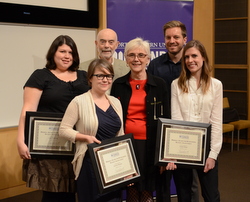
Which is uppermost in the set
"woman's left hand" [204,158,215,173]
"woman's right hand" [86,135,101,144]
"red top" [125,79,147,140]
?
"red top" [125,79,147,140]

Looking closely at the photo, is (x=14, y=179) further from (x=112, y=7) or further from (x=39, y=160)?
(x=112, y=7)

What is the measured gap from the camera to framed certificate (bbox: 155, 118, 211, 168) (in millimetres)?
2879

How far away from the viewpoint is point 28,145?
2.95 meters

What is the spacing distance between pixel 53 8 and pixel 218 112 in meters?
2.44

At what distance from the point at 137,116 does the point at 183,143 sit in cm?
38

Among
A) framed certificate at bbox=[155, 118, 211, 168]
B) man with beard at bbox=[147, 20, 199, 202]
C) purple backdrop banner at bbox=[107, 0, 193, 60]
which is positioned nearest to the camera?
framed certificate at bbox=[155, 118, 211, 168]

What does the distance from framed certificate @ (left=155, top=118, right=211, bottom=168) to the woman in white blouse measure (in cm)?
10

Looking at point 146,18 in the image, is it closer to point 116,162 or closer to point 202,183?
point 202,183

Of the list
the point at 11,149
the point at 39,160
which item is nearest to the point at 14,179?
the point at 11,149

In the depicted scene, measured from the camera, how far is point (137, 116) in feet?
9.78

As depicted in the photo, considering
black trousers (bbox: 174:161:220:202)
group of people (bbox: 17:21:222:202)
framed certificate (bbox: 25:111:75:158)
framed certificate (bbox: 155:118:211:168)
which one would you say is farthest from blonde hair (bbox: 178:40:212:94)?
framed certificate (bbox: 25:111:75:158)

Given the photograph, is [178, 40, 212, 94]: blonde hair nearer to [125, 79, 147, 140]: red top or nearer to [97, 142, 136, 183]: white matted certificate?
[125, 79, 147, 140]: red top

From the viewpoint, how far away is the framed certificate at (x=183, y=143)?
2.88 metres

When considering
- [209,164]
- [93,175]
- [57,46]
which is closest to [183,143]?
[209,164]
